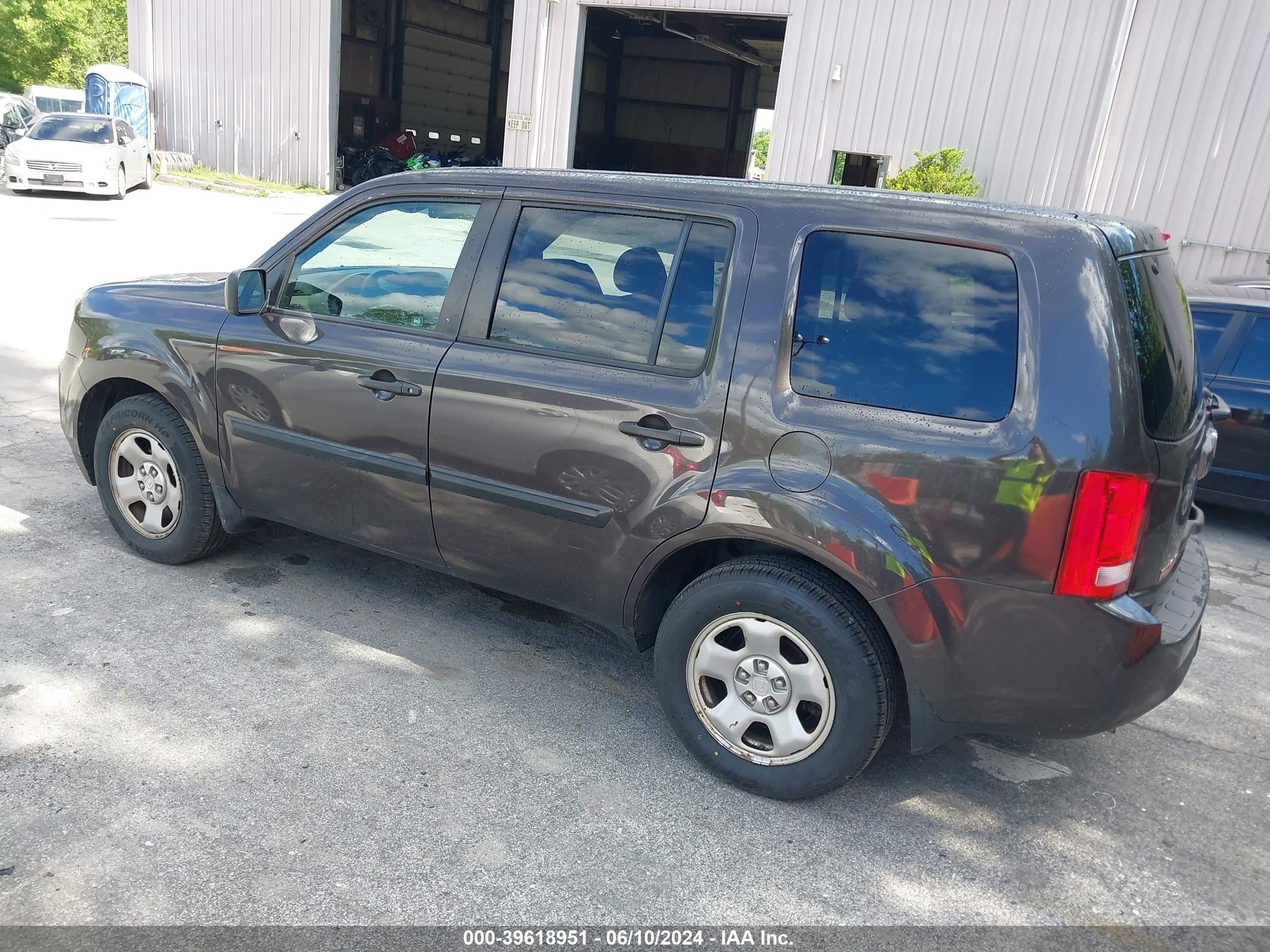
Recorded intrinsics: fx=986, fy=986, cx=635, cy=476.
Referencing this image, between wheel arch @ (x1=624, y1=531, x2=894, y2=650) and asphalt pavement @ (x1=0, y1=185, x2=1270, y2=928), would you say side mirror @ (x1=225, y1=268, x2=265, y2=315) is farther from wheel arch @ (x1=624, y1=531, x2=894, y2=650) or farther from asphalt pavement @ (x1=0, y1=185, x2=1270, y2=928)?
wheel arch @ (x1=624, y1=531, x2=894, y2=650)

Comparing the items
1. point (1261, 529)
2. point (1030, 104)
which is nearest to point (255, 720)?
point (1261, 529)

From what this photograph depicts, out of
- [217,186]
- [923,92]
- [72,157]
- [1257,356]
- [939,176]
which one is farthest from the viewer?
[217,186]

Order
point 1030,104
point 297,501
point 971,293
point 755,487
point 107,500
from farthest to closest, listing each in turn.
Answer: point 1030,104, point 107,500, point 297,501, point 755,487, point 971,293

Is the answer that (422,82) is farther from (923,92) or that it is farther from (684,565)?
(684,565)

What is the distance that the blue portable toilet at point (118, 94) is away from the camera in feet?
81.4

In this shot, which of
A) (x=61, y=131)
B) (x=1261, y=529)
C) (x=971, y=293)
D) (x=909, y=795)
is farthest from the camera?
(x=61, y=131)

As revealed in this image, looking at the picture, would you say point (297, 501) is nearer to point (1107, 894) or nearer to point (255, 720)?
point (255, 720)

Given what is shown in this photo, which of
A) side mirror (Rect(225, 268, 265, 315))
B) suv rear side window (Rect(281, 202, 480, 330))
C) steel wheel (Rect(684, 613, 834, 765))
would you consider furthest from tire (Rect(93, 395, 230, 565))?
steel wheel (Rect(684, 613, 834, 765))

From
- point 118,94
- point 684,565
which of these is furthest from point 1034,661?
point 118,94

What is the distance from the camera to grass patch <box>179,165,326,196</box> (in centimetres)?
2417

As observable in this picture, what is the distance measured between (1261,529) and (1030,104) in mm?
12002

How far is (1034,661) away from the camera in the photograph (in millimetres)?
2754

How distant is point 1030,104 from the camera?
53.8ft

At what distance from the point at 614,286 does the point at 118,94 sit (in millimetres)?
26909
